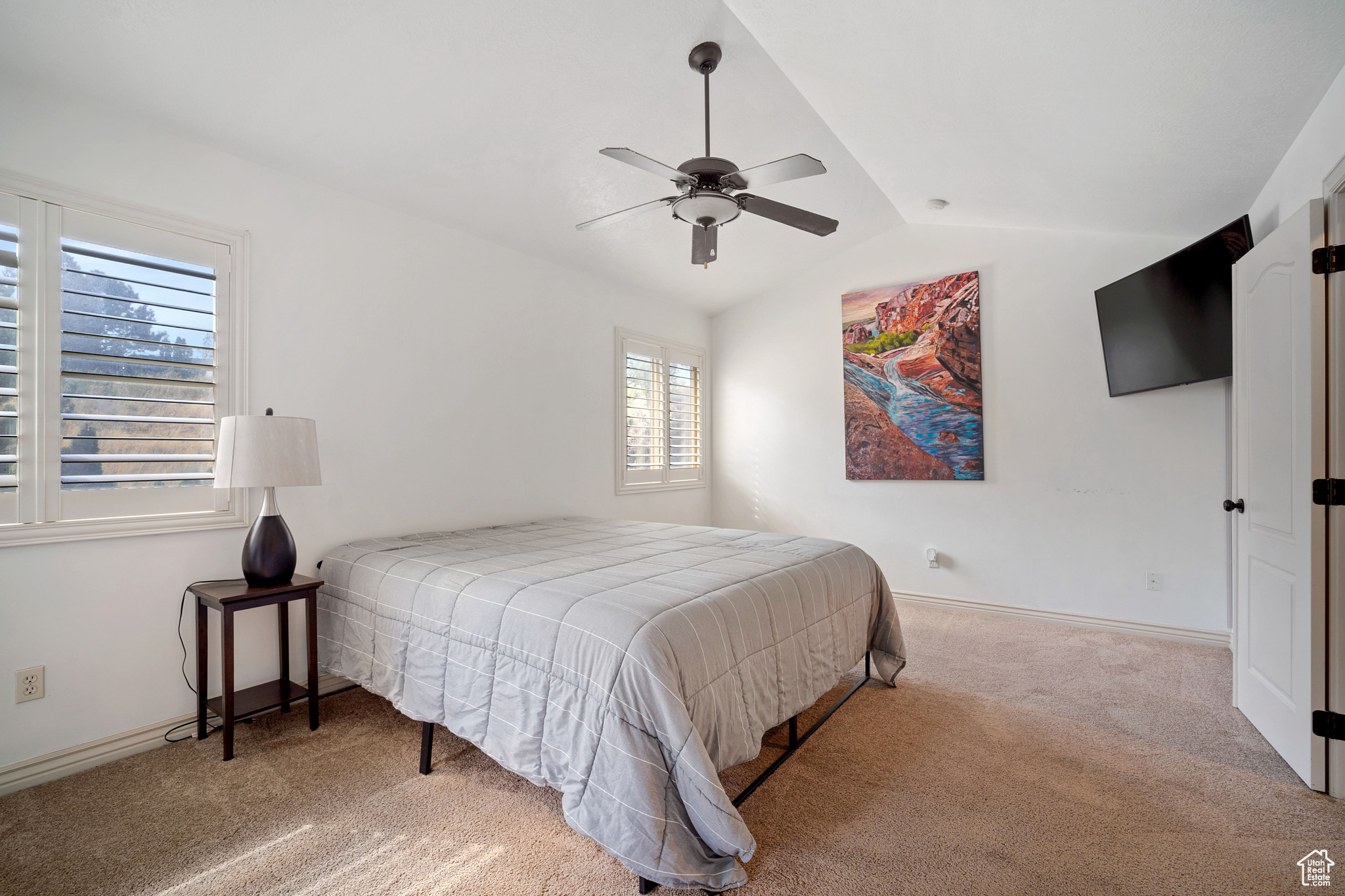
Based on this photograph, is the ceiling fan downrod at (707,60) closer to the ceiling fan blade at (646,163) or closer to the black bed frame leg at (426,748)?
the ceiling fan blade at (646,163)

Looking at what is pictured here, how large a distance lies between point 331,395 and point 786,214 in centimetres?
228

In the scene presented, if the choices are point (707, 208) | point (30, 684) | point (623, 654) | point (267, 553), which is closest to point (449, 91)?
point (707, 208)

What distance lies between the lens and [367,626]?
244 cm


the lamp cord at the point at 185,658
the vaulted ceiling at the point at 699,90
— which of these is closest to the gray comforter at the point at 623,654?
the lamp cord at the point at 185,658

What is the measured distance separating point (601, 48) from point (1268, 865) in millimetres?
3402

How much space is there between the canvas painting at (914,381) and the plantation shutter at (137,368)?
399 cm

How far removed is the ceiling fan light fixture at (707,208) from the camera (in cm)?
227

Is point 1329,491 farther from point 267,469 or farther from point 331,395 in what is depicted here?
point 331,395

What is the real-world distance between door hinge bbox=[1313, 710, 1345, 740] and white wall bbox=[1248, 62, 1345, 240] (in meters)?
1.72

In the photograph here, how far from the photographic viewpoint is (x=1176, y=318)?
3.28 m

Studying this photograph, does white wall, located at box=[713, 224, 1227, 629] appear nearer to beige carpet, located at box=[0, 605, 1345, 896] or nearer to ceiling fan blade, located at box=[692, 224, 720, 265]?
beige carpet, located at box=[0, 605, 1345, 896]

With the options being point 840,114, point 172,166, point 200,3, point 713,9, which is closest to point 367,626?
point 172,166

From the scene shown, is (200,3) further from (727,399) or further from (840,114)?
(727,399)

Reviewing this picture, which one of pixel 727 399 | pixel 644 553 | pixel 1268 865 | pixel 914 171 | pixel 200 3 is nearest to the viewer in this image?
pixel 1268 865
